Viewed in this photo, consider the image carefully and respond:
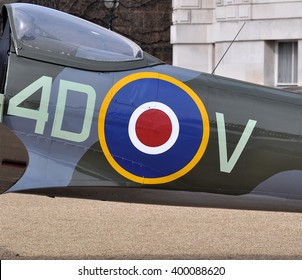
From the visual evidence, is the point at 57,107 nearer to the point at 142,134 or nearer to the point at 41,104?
the point at 41,104

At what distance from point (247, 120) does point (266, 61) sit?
795 inches

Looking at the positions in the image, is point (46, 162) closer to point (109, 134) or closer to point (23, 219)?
point (109, 134)

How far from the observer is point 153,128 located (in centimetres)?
749

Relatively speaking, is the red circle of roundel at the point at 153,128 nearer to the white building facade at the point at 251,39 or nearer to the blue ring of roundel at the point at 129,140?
the blue ring of roundel at the point at 129,140

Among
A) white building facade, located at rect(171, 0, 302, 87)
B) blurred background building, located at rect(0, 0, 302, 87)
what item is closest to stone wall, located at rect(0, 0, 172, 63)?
blurred background building, located at rect(0, 0, 302, 87)

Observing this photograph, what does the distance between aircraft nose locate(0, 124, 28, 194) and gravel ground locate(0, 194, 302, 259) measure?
88.3 inches

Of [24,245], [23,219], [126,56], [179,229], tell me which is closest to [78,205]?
[23,219]

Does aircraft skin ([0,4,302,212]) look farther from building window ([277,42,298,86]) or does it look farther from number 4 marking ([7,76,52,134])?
building window ([277,42,298,86])

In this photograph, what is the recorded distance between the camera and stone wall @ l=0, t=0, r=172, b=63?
105ft

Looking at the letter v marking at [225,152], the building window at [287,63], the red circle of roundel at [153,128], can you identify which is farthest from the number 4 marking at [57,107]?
the building window at [287,63]

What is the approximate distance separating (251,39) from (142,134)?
20.3 m

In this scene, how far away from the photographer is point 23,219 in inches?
482

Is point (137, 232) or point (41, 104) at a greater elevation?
point (41, 104)

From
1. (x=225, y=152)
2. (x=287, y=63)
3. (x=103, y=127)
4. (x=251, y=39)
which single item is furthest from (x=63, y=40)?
(x=287, y=63)
